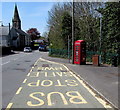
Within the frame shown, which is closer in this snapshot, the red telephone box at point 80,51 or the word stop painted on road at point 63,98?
the word stop painted on road at point 63,98

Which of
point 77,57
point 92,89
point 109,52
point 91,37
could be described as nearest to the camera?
point 92,89

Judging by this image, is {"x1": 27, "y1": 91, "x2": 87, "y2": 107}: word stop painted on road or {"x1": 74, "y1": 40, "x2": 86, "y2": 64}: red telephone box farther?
{"x1": 74, "y1": 40, "x2": 86, "y2": 64}: red telephone box

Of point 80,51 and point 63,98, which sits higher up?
point 80,51

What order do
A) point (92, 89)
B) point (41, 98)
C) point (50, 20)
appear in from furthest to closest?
point (50, 20) < point (92, 89) < point (41, 98)

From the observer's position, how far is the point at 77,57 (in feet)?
75.2

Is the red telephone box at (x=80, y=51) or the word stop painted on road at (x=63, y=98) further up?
the red telephone box at (x=80, y=51)

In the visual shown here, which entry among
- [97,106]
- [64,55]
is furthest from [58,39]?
[97,106]

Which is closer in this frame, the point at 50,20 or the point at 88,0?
the point at 88,0

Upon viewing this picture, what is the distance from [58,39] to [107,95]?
33848 mm

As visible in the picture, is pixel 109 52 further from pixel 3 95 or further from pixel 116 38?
pixel 3 95

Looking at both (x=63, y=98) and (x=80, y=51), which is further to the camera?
(x=80, y=51)

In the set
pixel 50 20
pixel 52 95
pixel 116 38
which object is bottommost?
pixel 52 95

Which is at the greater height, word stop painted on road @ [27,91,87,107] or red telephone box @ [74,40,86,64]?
red telephone box @ [74,40,86,64]

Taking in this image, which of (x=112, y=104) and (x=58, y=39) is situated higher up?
(x=58, y=39)
